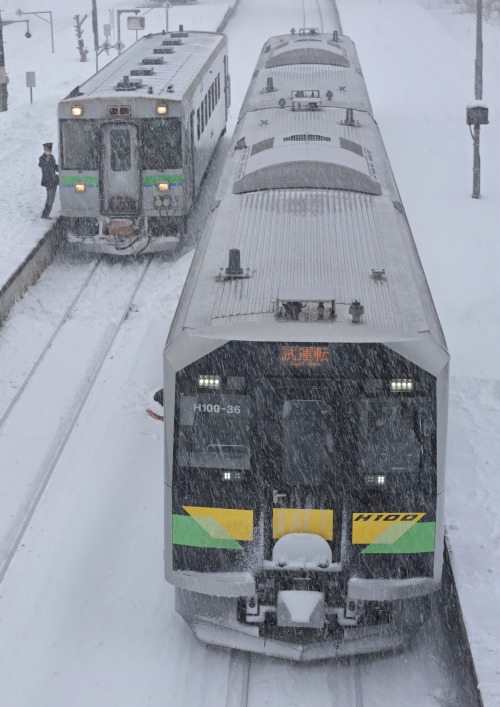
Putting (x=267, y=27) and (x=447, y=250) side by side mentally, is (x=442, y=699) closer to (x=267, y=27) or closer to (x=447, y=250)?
(x=447, y=250)

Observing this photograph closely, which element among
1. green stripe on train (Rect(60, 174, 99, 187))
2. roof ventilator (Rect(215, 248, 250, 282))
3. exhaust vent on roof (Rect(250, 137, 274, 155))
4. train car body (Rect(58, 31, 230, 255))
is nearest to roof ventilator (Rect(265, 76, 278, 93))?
train car body (Rect(58, 31, 230, 255))

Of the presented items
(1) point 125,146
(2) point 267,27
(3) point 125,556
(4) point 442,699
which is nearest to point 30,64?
(2) point 267,27

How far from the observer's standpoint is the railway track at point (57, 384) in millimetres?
11328

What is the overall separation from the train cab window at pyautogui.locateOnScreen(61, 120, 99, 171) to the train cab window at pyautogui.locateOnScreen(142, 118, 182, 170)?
82 cm

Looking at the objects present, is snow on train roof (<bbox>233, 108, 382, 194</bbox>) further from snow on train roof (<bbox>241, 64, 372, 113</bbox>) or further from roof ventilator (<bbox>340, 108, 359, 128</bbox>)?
snow on train roof (<bbox>241, 64, 372, 113</bbox>)

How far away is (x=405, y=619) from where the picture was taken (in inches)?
325

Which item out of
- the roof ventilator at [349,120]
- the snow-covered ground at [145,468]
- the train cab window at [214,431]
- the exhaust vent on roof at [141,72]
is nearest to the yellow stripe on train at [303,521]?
the train cab window at [214,431]

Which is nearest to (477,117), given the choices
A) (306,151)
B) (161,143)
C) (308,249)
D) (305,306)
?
(161,143)

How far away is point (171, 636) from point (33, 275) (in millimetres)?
9713

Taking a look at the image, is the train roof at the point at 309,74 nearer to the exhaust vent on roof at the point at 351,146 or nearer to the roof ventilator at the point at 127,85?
the roof ventilator at the point at 127,85

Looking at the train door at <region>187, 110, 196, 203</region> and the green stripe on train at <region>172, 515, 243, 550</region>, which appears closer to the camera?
the green stripe on train at <region>172, 515, 243, 550</region>

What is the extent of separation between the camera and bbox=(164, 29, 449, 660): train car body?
24.5 ft

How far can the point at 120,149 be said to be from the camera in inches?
698

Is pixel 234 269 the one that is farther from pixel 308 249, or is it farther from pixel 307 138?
pixel 307 138
